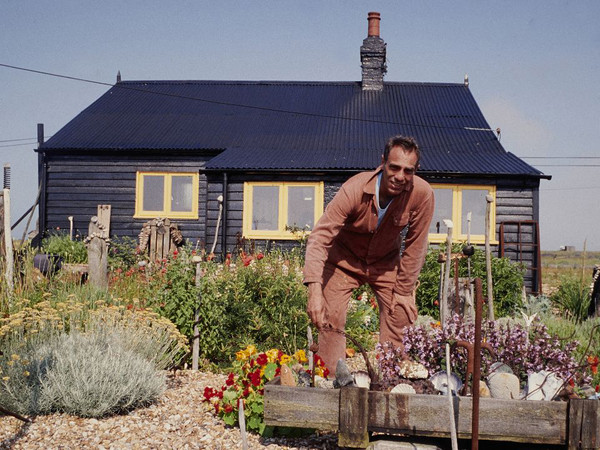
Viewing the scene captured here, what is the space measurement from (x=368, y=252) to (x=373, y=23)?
15919 millimetres

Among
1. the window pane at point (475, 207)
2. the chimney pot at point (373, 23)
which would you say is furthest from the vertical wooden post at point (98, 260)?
the chimney pot at point (373, 23)

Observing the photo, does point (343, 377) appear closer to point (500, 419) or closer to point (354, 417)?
point (354, 417)

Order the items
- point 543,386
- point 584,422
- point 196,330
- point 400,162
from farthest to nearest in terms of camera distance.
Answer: point 196,330 < point 400,162 < point 543,386 < point 584,422

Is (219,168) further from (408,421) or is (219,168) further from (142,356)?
(408,421)

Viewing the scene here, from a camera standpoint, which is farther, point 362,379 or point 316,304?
point 316,304

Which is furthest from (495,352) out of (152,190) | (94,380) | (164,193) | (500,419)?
(152,190)

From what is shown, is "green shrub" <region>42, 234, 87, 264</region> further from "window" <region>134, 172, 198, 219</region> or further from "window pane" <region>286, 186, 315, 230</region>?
"window pane" <region>286, 186, 315, 230</region>

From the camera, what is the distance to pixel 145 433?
4508 mm

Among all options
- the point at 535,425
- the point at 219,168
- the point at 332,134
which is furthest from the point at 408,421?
the point at 332,134

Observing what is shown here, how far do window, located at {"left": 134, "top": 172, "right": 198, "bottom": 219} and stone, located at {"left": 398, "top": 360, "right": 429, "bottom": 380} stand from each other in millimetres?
12419

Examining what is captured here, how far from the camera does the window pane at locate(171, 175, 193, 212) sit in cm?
1627

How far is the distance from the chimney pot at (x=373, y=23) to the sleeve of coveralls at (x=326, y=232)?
52.0 ft

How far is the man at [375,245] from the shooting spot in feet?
13.6

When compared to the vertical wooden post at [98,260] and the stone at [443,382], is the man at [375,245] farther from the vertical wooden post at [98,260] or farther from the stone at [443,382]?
the vertical wooden post at [98,260]
